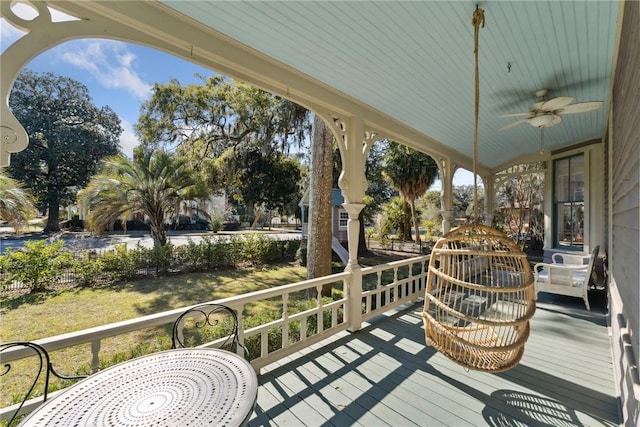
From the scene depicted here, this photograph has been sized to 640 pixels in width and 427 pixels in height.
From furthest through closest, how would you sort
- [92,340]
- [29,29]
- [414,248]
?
[414,248], [92,340], [29,29]

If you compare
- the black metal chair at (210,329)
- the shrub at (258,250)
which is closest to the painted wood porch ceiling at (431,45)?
the black metal chair at (210,329)

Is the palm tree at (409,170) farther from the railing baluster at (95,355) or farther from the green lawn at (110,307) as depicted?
the railing baluster at (95,355)

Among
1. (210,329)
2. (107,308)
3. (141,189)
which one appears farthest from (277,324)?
(141,189)

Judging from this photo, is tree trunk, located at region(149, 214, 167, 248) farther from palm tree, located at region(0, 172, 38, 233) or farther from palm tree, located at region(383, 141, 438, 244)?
palm tree, located at region(383, 141, 438, 244)

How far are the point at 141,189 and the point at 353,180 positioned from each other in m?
7.67

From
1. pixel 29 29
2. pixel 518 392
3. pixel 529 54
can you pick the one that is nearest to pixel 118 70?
pixel 29 29

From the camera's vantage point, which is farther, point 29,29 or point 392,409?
point 392,409

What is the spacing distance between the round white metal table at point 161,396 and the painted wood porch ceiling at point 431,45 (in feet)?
7.04

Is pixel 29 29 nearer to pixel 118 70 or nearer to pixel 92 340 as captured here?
pixel 92 340

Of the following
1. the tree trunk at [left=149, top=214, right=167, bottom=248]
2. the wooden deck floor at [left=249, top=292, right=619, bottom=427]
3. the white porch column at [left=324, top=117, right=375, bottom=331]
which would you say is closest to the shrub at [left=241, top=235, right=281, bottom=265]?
the tree trunk at [left=149, top=214, right=167, bottom=248]

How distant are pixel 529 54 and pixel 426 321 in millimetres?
2389

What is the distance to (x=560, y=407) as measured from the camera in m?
2.23

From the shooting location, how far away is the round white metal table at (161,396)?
119 cm

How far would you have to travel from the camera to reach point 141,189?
8.67 metres
